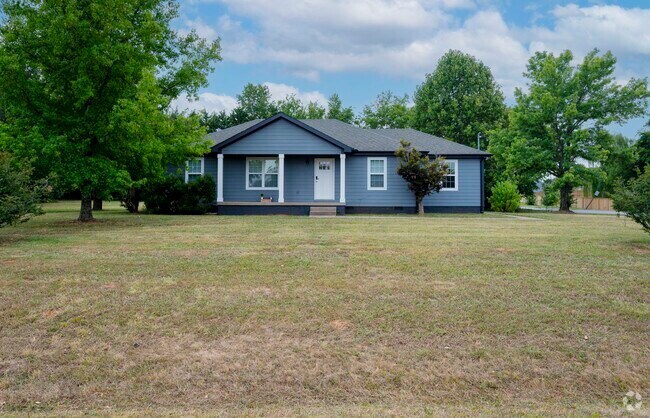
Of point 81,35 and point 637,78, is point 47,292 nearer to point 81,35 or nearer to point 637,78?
point 81,35

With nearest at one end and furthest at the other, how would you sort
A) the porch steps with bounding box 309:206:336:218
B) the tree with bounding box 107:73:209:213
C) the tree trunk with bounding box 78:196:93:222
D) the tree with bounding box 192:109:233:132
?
the tree with bounding box 107:73:209:213
the tree trunk with bounding box 78:196:93:222
the porch steps with bounding box 309:206:336:218
the tree with bounding box 192:109:233:132

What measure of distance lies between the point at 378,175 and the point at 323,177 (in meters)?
2.63

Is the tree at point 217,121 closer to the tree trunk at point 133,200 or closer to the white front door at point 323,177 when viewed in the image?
the tree trunk at point 133,200

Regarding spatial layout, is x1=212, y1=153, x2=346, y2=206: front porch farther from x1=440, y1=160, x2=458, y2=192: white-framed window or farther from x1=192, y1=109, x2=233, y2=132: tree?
x1=192, y1=109, x2=233, y2=132: tree

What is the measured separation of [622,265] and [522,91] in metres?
25.9

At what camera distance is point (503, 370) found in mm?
4551

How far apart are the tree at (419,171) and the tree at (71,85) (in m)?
10.8

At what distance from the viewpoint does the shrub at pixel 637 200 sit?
971 cm

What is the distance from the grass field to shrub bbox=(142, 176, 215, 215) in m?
12.0

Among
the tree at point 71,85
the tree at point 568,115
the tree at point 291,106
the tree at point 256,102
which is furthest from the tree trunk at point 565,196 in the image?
the tree at point 256,102

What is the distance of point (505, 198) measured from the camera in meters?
27.2

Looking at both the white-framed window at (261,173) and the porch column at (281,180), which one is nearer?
the porch column at (281,180)

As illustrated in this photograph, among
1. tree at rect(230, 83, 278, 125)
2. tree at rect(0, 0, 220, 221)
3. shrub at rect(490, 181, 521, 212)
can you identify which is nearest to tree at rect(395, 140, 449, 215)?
shrub at rect(490, 181, 521, 212)

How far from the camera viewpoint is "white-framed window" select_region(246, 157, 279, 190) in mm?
22516
